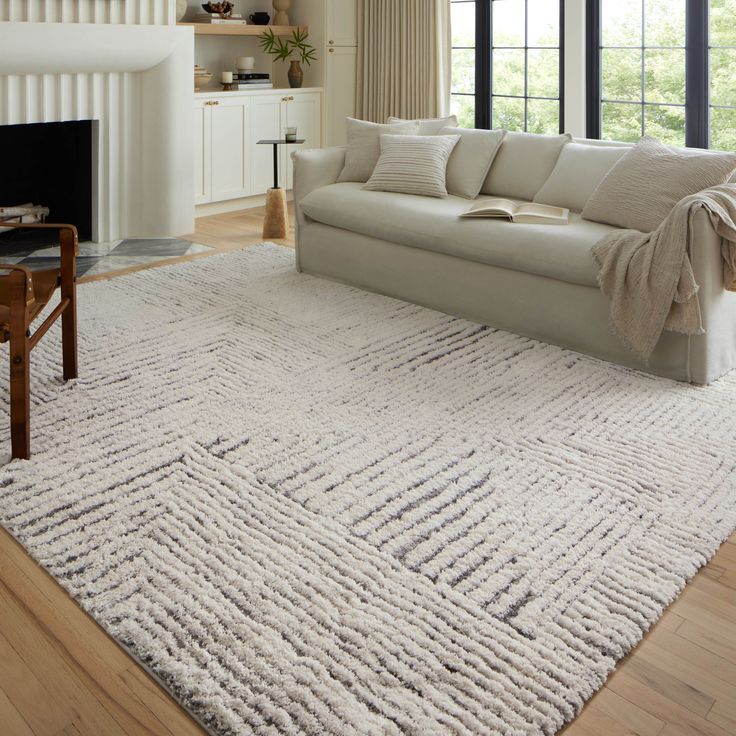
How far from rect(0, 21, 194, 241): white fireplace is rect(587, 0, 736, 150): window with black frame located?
2.65 metres

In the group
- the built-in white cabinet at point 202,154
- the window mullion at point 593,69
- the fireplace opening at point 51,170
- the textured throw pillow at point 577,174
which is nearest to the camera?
the textured throw pillow at point 577,174

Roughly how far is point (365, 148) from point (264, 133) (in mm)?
1921

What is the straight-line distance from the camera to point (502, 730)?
1624 mm

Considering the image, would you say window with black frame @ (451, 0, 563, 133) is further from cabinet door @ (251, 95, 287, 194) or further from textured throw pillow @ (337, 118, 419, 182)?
textured throw pillow @ (337, 118, 419, 182)

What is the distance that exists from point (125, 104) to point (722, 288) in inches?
144

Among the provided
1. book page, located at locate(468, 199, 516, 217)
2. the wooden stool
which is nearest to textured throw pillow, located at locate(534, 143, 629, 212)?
book page, located at locate(468, 199, 516, 217)

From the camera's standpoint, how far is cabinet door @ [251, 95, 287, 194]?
6.33 metres

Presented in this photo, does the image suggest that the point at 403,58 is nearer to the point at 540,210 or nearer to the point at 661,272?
the point at 540,210

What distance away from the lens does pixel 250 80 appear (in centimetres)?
637

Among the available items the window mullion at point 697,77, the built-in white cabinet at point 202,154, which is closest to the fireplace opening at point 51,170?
the built-in white cabinet at point 202,154

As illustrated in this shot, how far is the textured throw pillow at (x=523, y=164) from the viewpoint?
14.0ft

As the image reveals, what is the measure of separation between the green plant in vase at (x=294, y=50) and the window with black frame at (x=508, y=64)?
110 cm

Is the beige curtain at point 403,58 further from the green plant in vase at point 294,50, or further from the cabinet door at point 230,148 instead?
the cabinet door at point 230,148

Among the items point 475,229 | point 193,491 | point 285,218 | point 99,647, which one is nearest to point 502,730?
point 99,647
